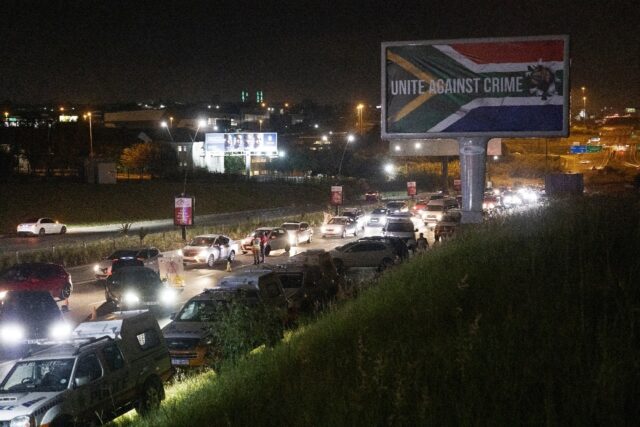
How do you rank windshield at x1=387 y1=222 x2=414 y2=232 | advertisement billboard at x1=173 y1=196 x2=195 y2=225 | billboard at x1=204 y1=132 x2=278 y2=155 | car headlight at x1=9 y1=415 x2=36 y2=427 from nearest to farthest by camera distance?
car headlight at x1=9 y1=415 x2=36 y2=427
windshield at x1=387 y1=222 x2=414 y2=232
advertisement billboard at x1=173 y1=196 x2=195 y2=225
billboard at x1=204 y1=132 x2=278 y2=155

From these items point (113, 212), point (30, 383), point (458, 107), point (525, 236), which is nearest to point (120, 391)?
point (30, 383)

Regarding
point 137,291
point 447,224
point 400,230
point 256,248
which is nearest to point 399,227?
point 400,230

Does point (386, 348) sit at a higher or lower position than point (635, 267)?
lower

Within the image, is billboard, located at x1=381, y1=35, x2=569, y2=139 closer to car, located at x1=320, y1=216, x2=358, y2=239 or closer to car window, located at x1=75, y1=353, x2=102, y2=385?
car window, located at x1=75, y1=353, x2=102, y2=385

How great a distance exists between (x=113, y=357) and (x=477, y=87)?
382 inches

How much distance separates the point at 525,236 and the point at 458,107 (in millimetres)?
6269

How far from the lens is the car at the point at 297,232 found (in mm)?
42231

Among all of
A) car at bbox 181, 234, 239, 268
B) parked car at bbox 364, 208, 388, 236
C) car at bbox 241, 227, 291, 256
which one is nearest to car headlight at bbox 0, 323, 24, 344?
car at bbox 181, 234, 239, 268

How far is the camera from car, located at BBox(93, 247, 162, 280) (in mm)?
29416

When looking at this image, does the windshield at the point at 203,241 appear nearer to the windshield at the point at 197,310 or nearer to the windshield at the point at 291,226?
the windshield at the point at 291,226

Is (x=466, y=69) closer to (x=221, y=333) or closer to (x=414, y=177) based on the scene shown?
(x=221, y=333)

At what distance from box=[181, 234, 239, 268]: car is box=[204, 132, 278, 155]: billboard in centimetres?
4832

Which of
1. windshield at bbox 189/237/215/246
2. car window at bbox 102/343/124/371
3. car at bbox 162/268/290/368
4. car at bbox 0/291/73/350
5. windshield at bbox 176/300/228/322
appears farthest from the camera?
windshield at bbox 189/237/215/246

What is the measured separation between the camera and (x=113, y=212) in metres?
A: 61.4
